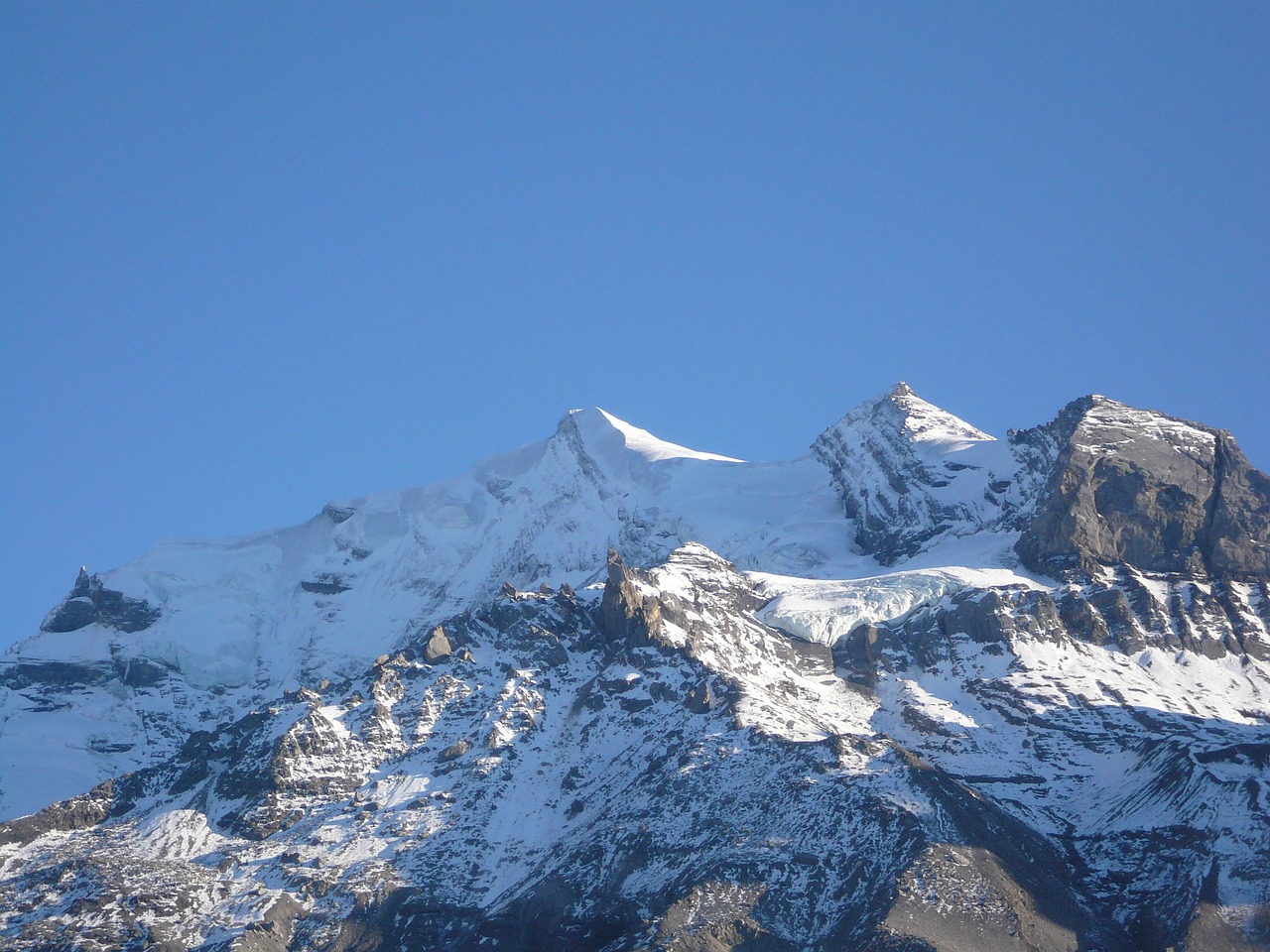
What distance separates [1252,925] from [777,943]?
41.6 metres

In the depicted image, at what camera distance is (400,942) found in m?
199

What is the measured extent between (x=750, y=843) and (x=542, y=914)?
67.8 feet

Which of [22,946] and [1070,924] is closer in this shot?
[1070,924]

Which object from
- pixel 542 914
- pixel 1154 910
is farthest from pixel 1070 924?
pixel 542 914

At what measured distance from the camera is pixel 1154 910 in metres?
191

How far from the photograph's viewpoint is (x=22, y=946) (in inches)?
7869

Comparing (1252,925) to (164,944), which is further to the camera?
(164,944)

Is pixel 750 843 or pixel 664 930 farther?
pixel 750 843

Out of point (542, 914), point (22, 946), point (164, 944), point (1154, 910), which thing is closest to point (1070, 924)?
point (1154, 910)

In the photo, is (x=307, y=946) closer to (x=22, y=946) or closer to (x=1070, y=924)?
(x=22, y=946)

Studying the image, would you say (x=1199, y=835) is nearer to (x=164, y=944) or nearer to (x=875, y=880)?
(x=875, y=880)

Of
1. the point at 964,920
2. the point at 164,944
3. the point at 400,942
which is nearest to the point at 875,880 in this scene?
the point at 964,920

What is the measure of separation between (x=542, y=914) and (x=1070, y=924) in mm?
48504

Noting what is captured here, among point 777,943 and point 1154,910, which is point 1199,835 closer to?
point 1154,910
